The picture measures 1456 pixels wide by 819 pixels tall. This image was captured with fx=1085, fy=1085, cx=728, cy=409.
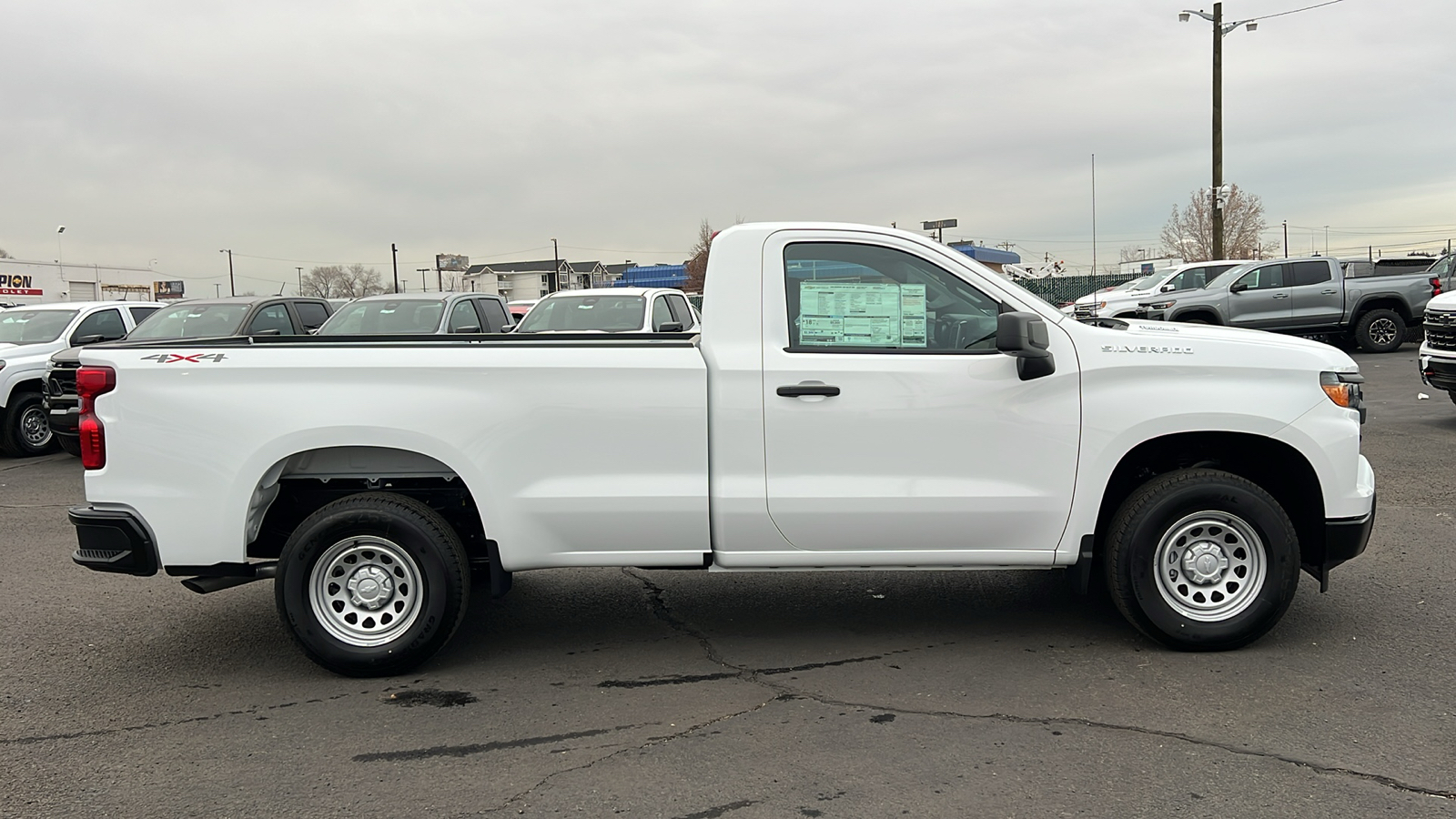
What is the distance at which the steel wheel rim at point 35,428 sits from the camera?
12.9 metres

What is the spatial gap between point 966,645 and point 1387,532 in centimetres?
381

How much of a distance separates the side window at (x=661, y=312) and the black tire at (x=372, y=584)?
828 centimetres

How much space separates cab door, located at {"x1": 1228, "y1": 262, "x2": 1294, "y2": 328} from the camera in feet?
67.1

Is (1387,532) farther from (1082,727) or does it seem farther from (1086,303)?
(1086,303)

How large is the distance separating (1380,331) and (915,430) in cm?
1981

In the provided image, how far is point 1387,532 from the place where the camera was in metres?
7.18

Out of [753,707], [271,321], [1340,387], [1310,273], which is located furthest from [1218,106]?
[753,707]

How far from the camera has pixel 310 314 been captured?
1447 centimetres

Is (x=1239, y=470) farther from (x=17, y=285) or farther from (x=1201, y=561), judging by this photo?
(x=17, y=285)

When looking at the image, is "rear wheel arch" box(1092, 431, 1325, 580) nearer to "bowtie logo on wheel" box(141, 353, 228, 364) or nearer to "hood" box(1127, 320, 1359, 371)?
"hood" box(1127, 320, 1359, 371)

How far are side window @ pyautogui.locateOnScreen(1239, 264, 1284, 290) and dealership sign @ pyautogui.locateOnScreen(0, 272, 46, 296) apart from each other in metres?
55.8

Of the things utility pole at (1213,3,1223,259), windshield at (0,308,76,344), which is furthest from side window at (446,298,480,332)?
utility pole at (1213,3,1223,259)

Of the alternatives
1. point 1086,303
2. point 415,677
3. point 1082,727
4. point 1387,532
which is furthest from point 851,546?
point 1086,303

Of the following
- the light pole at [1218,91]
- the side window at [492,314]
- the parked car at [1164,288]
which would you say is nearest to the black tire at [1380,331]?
the parked car at [1164,288]
